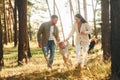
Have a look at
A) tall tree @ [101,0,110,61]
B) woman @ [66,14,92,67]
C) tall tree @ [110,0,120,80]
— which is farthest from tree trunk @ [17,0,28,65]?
tall tree @ [110,0,120,80]

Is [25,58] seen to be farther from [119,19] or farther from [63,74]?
[119,19]

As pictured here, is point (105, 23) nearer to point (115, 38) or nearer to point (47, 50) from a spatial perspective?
point (47, 50)

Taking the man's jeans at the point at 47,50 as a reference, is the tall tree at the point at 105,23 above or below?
above

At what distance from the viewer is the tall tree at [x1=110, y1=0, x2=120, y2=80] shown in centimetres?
737

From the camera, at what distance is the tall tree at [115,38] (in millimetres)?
7371

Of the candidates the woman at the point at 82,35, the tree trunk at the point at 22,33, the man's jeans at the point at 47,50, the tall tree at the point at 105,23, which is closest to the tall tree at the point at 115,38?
the woman at the point at 82,35

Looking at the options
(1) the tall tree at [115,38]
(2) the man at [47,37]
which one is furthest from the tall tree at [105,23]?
(1) the tall tree at [115,38]

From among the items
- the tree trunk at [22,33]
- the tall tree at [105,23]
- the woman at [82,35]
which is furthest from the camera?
the tree trunk at [22,33]

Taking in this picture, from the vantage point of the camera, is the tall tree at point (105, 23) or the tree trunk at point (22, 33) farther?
the tree trunk at point (22, 33)

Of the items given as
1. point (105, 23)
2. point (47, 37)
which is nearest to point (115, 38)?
point (47, 37)

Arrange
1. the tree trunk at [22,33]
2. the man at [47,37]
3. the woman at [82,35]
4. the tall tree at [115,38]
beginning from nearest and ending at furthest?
the tall tree at [115,38], the woman at [82,35], the man at [47,37], the tree trunk at [22,33]

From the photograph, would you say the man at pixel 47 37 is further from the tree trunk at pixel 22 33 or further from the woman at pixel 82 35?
the tree trunk at pixel 22 33

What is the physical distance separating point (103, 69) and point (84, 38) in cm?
307

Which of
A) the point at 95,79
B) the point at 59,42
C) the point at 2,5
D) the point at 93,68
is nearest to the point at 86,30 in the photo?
the point at 59,42
